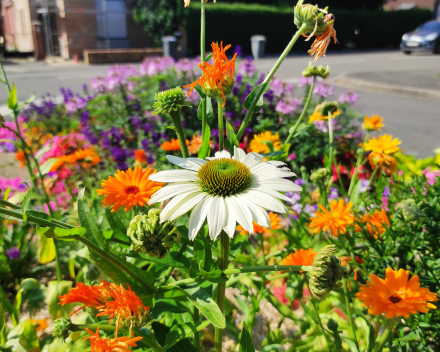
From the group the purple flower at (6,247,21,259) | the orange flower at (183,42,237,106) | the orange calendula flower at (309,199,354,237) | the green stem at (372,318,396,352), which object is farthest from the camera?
the purple flower at (6,247,21,259)

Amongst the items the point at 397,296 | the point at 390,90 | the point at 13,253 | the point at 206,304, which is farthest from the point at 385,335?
the point at 390,90

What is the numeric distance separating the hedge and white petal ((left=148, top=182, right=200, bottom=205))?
549 inches

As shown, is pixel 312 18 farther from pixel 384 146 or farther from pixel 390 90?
pixel 390 90

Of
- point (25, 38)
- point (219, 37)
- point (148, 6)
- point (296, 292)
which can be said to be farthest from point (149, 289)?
point (25, 38)

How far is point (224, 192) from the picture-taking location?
0.68 meters

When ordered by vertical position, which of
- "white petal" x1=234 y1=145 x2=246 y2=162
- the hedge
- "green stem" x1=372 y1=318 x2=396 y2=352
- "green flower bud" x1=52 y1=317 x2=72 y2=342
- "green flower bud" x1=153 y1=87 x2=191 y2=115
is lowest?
Answer: "green stem" x1=372 y1=318 x2=396 y2=352

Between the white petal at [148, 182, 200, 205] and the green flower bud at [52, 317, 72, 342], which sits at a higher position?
the white petal at [148, 182, 200, 205]

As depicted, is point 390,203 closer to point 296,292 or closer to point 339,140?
point 296,292

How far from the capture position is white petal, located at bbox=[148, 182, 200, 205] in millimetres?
650

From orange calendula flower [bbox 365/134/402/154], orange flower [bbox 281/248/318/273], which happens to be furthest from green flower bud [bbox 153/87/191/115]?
orange calendula flower [bbox 365/134/402/154]

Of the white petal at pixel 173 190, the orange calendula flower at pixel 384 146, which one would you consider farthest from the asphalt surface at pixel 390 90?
the white petal at pixel 173 190

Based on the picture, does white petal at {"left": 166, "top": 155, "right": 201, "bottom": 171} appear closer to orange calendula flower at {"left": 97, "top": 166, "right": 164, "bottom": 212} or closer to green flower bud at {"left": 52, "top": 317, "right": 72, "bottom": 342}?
orange calendula flower at {"left": 97, "top": 166, "right": 164, "bottom": 212}

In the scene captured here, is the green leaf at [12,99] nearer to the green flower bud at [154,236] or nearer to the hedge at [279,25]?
the green flower bud at [154,236]

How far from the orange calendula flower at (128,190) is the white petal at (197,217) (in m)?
0.20
